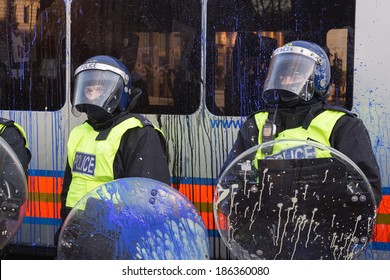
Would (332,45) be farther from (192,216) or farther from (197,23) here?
(192,216)

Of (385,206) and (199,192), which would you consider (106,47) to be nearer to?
(199,192)

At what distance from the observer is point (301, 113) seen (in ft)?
12.4

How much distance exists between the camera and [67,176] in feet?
13.9

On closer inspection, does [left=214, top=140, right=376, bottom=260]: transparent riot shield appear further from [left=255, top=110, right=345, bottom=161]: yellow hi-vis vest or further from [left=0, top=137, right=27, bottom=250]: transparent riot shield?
[left=0, top=137, right=27, bottom=250]: transparent riot shield

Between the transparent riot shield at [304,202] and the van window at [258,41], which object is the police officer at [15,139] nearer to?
the van window at [258,41]

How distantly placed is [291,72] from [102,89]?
3.65 ft

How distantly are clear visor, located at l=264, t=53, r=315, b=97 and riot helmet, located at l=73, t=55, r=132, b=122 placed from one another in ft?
2.86

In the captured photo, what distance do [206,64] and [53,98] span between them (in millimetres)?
1326

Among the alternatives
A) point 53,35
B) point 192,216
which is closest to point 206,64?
point 53,35

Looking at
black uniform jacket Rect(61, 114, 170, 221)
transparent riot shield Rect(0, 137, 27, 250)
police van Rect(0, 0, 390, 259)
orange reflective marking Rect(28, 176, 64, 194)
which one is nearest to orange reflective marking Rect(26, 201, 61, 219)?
police van Rect(0, 0, 390, 259)

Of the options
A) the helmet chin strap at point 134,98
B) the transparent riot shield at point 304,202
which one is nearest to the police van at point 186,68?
the helmet chin strap at point 134,98

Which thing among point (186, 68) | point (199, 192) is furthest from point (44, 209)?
point (186, 68)

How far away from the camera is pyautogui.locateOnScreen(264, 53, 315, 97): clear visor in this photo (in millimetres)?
3816

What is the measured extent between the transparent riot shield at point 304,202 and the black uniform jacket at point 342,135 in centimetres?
27
